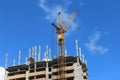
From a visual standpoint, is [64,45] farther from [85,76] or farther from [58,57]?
[85,76]

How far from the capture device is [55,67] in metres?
182

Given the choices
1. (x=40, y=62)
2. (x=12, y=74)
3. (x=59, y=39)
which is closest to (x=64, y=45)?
(x=59, y=39)

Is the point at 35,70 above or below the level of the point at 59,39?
below

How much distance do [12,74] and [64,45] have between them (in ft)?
112

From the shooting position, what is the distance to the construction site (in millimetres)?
177500

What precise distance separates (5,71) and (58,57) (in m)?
32.6

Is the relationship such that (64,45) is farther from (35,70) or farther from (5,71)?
(5,71)

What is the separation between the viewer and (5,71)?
192 meters

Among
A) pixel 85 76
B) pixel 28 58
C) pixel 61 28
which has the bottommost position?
pixel 85 76

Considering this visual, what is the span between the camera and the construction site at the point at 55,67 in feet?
582

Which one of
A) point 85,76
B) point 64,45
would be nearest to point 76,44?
point 64,45

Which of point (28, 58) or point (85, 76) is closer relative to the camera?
point (85, 76)

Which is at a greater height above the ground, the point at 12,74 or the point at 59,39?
the point at 59,39

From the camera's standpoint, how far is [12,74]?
625 ft
